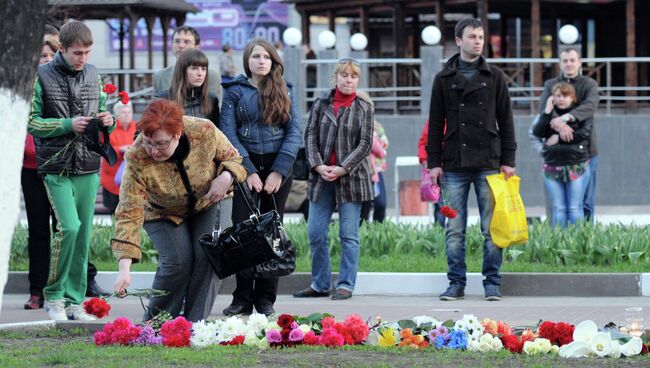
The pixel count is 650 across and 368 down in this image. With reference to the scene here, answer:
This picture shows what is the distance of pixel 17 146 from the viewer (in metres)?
5.52

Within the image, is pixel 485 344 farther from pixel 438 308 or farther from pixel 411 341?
pixel 438 308

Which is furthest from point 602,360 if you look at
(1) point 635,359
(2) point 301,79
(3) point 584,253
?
(2) point 301,79

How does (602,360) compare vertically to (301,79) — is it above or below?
below

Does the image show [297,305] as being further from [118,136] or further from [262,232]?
[118,136]

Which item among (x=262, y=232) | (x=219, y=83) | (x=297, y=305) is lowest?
(x=297, y=305)

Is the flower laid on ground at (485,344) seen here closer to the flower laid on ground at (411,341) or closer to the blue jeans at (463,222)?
the flower laid on ground at (411,341)

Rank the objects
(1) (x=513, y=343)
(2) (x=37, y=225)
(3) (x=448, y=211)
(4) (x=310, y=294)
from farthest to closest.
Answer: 1. (4) (x=310, y=294)
2. (3) (x=448, y=211)
3. (2) (x=37, y=225)
4. (1) (x=513, y=343)

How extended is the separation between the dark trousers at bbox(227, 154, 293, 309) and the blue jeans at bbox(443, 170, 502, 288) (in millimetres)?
1597

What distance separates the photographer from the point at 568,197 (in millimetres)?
14555

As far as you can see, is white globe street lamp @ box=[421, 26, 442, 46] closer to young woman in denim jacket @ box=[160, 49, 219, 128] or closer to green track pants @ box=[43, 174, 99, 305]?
young woman in denim jacket @ box=[160, 49, 219, 128]

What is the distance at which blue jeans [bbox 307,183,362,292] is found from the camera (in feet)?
37.6

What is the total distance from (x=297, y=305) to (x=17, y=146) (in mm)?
5776

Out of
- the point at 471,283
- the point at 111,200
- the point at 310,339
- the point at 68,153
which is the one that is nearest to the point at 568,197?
the point at 471,283

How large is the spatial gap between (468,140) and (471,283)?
1451 mm
